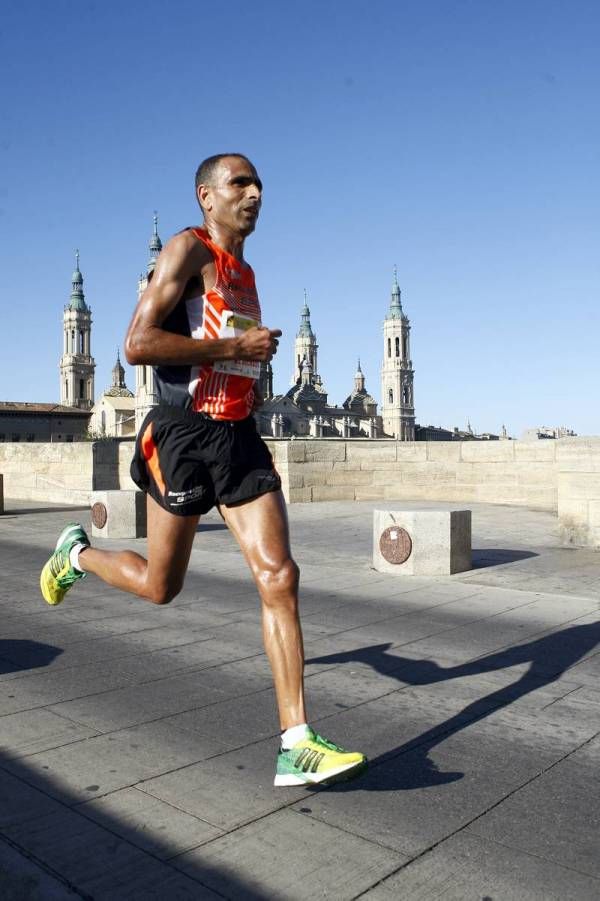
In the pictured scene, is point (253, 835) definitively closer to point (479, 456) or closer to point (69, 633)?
point (69, 633)

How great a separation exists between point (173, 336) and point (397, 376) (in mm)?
175356

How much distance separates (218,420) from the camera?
3301mm

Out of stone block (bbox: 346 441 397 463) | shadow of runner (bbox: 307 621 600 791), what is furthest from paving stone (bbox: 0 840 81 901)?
stone block (bbox: 346 441 397 463)

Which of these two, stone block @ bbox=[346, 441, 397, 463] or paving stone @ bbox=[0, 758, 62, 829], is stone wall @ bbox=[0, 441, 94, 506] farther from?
paving stone @ bbox=[0, 758, 62, 829]

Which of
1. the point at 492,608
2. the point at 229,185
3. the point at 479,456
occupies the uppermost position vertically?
the point at 229,185

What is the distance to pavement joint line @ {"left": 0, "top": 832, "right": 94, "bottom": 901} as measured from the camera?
2.30m

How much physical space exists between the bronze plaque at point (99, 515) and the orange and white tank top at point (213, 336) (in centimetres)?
838

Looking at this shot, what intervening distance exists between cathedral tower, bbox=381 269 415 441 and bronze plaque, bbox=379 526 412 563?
15835 cm

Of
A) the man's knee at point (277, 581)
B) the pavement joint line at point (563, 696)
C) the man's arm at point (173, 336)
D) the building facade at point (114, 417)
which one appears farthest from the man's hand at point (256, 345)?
the building facade at point (114, 417)

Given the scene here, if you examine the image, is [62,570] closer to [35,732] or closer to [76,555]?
[76,555]

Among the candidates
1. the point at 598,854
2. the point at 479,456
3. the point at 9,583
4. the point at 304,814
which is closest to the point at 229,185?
the point at 304,814

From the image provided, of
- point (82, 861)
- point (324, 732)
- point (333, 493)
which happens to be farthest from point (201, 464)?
point (333, 493)

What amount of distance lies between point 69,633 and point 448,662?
2.61 metres

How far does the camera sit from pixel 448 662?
15.9 ft
